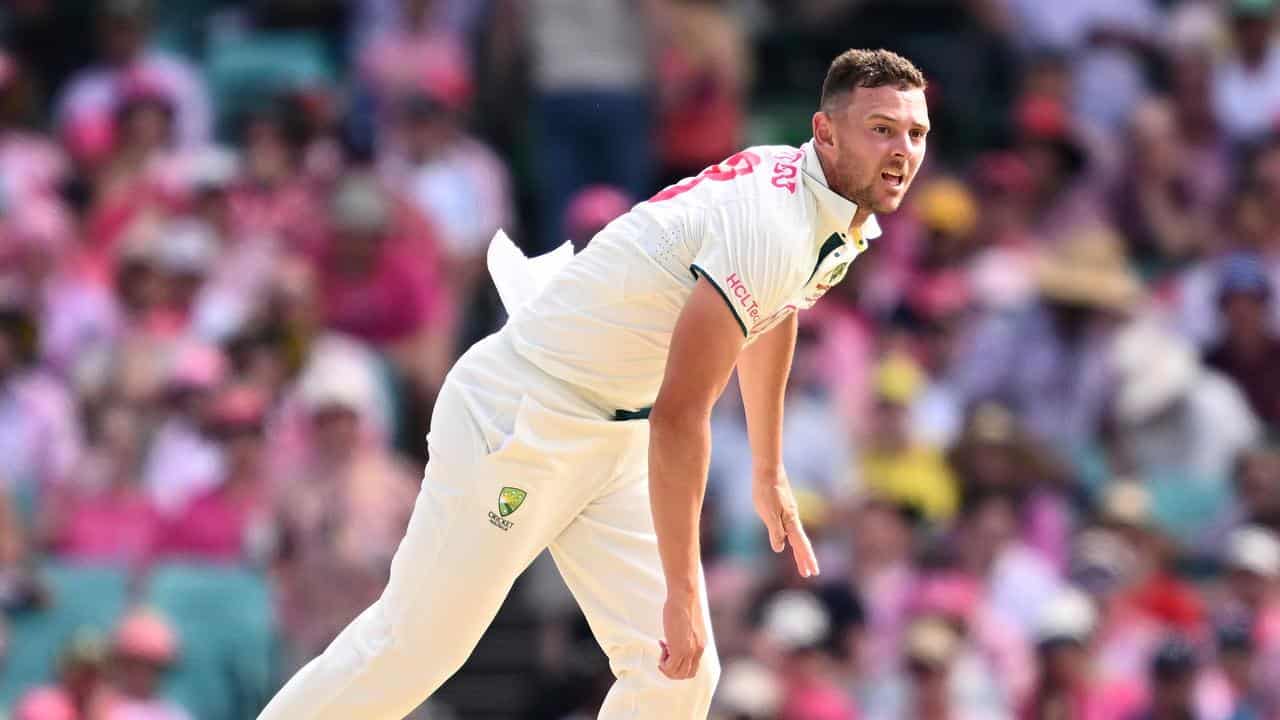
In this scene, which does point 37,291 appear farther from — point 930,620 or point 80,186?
point 930,620

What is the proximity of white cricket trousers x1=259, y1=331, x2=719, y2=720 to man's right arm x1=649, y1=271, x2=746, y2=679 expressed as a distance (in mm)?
204

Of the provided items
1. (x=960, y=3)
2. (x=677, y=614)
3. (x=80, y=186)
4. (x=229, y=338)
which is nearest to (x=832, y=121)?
(x=677, y=614)

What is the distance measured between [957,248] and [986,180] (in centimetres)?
57

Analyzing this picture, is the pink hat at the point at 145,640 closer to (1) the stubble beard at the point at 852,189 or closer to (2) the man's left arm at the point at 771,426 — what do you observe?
(2) the man's left arm at the point at 771,426

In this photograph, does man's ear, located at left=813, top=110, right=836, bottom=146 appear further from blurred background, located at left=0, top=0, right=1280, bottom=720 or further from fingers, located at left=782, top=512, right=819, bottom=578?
blurred background, located at left=0, top=0, right=1280, bottom=720

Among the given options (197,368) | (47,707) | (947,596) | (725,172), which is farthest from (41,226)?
(725,172)

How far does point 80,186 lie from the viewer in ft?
39.1

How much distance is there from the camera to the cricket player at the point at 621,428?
5.31 m

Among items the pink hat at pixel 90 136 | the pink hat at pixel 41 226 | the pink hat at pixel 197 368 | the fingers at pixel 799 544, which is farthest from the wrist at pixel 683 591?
the pink hat at pixel 90 136

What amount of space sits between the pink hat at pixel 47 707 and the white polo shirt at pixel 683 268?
12.8 feet

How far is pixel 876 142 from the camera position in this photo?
5.37 meters

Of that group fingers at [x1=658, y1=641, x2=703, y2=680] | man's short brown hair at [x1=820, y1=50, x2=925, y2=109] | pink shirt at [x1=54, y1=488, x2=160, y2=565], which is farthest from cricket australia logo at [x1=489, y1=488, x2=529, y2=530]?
pink shirt at [x1=54, y1=488, x2=160, y2=565]

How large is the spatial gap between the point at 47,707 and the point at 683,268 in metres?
4.44

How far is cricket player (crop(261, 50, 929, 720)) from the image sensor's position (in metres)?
5.31
